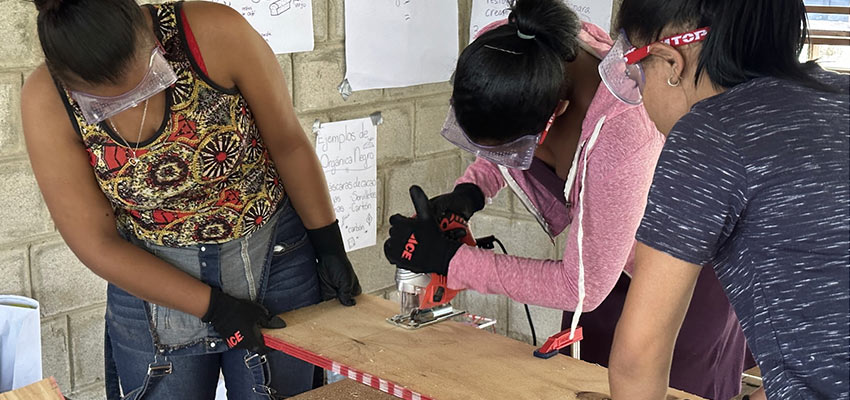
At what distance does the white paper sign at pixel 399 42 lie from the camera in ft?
10.5

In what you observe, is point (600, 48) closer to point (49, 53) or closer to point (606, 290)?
point (606, 290)

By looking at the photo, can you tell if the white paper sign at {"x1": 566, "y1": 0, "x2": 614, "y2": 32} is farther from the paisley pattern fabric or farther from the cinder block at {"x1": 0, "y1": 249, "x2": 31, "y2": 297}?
the cinder block at {"x1": 0, "y1": 249, "x2": 31, "y2": 297}

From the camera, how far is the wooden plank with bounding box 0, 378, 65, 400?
1658 mm

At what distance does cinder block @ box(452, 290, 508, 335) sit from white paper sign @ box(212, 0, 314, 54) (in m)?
1.40

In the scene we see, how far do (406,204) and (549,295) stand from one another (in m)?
1.90

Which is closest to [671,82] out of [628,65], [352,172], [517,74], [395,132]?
[628,65]

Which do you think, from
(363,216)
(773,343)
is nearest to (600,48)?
(773,343)

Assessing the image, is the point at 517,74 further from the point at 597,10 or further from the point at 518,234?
the point at 518,234

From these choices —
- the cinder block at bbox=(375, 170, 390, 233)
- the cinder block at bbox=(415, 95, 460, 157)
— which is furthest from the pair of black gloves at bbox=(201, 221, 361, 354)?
the cinder block at bbox=(415, 95, 460, 157)

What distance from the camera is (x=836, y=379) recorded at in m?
0.99

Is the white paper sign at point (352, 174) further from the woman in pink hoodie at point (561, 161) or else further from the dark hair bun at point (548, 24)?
the dark hair bun at point (548, 24)

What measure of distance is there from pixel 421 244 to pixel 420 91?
1.84m

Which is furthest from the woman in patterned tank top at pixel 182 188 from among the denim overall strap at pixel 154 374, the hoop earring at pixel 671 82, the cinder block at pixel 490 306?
the cinder block at pixel 490 306

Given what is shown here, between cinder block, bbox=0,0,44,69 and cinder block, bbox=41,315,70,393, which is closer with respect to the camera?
cinder block, bbox=0,0,44,69
